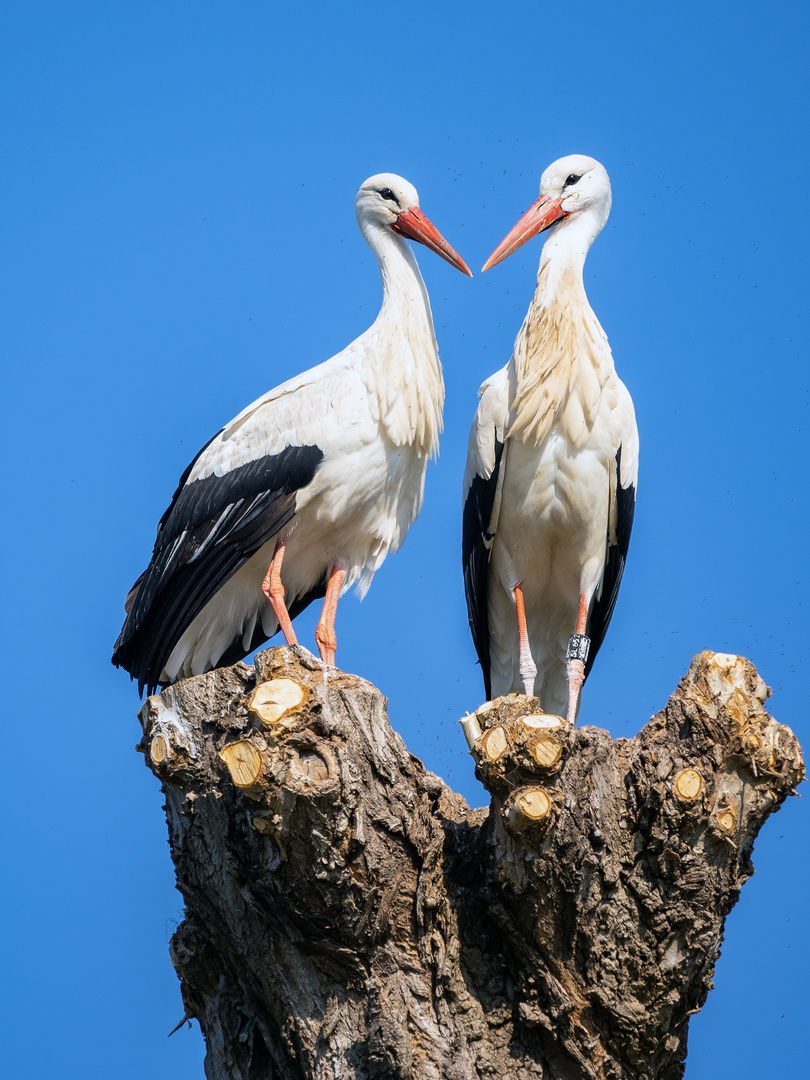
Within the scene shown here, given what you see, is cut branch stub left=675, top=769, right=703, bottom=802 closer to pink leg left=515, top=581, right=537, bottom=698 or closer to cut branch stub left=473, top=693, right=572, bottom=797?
cut branch stub left=473, top=693, right=572, bottom=797

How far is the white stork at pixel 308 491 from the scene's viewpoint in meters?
5.86

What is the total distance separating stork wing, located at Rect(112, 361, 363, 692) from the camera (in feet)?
19.0

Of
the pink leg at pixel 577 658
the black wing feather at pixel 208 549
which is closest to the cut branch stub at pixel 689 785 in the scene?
the pink leg at pixel 577 658

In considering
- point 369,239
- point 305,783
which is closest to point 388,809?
point 305,783

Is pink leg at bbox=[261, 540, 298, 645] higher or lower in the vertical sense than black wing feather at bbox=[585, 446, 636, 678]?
higher

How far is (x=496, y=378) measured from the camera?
6273 millimetres

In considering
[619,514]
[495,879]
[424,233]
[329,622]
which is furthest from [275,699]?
[424,233]

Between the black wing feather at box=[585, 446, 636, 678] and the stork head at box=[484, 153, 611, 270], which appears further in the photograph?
the stork head at box=[484, 153, 611, 270]

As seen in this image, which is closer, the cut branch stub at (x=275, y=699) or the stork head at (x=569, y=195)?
the cut branch stub at (x=275, y=699)

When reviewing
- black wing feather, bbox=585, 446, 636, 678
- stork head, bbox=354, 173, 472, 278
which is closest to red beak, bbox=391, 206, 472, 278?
stork head, bbox=354, 173, 472, 278

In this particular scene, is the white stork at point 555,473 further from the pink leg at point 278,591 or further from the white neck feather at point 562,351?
the pink leg at point 278,591

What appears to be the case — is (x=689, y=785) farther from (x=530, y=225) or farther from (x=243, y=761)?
(x=530, y=225)

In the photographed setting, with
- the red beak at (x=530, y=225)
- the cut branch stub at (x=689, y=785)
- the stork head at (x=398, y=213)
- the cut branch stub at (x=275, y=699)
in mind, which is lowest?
the cut branch stub at (x=689, y=785)

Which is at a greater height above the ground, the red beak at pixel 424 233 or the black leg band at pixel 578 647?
the red beak at pixel 424 233
